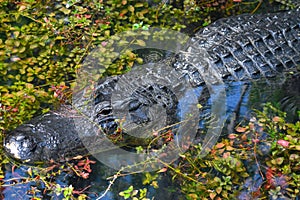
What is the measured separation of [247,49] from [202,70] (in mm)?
439

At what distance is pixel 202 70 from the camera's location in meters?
3.79

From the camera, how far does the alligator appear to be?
3.26 m

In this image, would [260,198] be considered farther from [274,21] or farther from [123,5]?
[123,5]

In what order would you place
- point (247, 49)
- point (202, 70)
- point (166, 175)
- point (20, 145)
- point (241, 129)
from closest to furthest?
1. point (20, 145)
2. point (166, 175)
3. point (241, 129)
4. point (202, 70)
5. point (247, 49)

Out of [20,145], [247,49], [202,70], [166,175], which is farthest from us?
[247,49]

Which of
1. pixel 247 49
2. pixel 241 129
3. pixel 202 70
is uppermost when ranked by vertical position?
pixel 247 49

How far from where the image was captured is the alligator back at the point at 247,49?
3.82 metres

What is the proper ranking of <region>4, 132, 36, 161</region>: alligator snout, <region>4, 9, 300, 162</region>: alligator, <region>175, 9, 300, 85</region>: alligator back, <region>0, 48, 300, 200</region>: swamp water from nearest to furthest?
<region>4, 132, 36, 161</region>: alligator snout
<region>4, 9, 300, 162</region>: alligator
<region>0, 48, 300, 200</region>: swamp water
<region>175, 9, 300, 85</region>: alligator back

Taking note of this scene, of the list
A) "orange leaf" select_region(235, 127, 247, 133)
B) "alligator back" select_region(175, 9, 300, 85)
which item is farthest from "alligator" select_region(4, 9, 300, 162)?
"orange leaf" select_region(235, 127, 247, 133)

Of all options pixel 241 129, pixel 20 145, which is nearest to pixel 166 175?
pixel 241 129

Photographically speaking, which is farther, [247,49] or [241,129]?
[247,49]

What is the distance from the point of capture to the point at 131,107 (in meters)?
3.38

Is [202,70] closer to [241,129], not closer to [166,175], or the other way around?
[241,129]

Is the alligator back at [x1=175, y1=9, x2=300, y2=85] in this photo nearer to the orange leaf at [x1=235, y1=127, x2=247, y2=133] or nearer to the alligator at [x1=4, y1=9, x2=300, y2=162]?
the alligator at [x1=4, y1=9, x2=300, y2=162]
